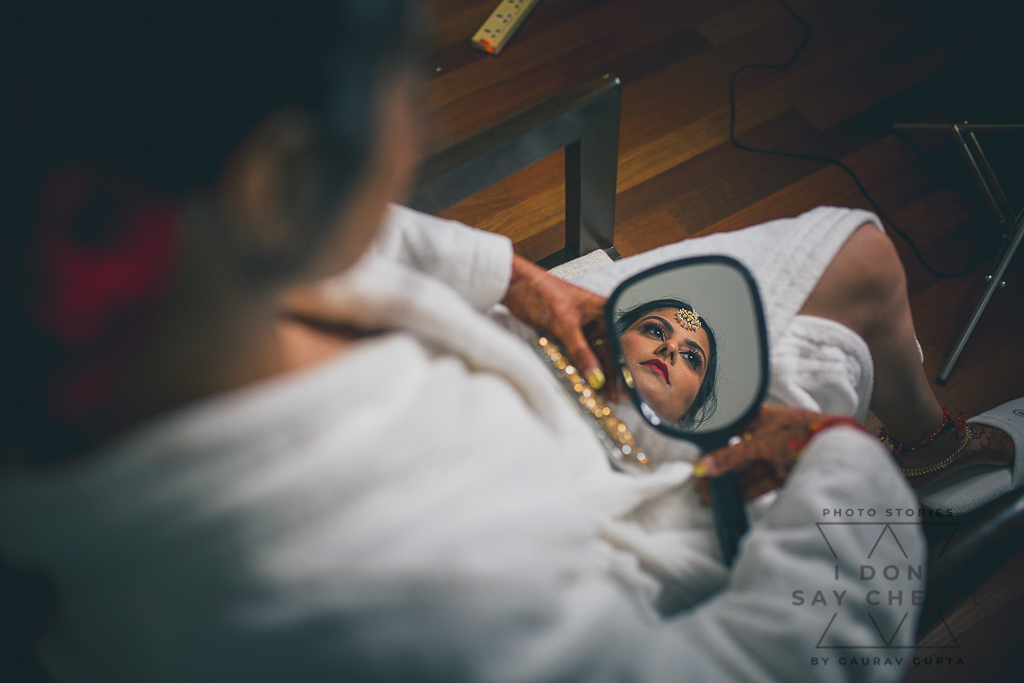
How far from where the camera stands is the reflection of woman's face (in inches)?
28.3

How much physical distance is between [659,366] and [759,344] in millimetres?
122

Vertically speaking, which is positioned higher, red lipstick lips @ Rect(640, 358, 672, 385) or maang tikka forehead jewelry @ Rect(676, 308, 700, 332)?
maang tikka forehead jewelry @ Rect(676, 308, 700, 332)

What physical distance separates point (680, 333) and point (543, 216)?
2.23 ft

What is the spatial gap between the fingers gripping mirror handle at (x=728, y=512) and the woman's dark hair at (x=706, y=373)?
0.12 metres

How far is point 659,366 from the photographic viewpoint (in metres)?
0.74

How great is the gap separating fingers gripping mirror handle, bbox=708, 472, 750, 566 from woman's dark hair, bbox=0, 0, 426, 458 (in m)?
0.49

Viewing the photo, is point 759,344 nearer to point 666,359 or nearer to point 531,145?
point 666,359

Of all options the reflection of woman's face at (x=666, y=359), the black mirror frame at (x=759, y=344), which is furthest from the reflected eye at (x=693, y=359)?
the black mirror frame at (x=759, y=344)

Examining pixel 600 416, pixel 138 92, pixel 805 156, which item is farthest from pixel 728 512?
pixel 805 156

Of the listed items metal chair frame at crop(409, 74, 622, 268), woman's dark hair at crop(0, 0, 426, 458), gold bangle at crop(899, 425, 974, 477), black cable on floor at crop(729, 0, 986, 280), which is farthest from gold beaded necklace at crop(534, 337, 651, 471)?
black cable on floor at crop(729, 0, 986, 280)

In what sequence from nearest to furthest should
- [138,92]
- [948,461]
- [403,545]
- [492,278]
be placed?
[138,92]
[403,545]
[492,278]
[948,461]

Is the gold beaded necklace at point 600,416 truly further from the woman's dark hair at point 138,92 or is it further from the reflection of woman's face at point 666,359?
the woman's dark hair at point 138,92

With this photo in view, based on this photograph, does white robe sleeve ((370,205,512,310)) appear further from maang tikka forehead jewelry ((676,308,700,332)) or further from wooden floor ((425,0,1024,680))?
wooden floor ((425,0,1024,680))

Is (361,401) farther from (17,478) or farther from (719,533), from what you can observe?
(719,533)
